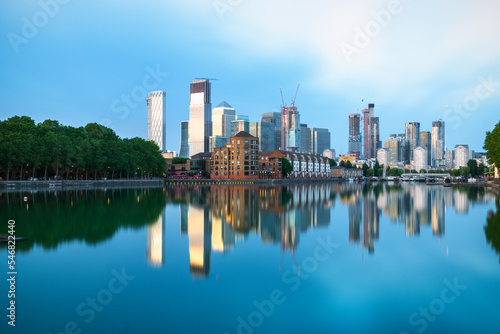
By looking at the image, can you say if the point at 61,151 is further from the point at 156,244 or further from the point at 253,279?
the point at 253,279

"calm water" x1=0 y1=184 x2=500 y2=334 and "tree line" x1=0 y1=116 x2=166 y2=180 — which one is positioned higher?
"tree line" x1=0 y1=116 x2=166 y2=180

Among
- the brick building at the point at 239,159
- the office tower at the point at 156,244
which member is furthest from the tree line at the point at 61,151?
the office tower at the point at 156,244

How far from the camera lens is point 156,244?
22109 millimetres

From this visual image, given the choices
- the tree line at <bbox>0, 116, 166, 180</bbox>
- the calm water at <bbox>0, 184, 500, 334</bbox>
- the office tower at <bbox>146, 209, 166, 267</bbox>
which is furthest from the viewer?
the tree line at <bbox>0, 116, 166, 180</bbox>

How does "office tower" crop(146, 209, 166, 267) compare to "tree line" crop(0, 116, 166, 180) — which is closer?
"office tower" crop(146, 209, 166, 267)

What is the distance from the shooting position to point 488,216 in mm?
36219

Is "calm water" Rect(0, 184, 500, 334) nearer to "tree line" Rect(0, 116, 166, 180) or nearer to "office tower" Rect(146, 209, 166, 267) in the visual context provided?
"office tower" Rect(146, 209, 166, 267)

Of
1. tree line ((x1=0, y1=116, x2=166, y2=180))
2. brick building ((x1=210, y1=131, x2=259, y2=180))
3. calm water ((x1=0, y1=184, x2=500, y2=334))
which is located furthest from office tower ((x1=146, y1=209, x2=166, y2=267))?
brick building ((x1=210, y1=131, x2=259, y2=180))

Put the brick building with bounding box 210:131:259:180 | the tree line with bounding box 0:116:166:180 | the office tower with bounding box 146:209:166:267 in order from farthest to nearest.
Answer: the brick building with bounding box 210:131:259:180, the tree line with bounding box 0:116:166:180, the office tower with bounding box 146:209:166:267

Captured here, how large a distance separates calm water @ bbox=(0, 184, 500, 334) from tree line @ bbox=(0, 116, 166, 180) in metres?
53.8

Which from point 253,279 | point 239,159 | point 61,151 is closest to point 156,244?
point 253,279

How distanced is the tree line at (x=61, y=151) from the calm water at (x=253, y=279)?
2117 inches

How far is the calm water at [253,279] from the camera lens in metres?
11.5

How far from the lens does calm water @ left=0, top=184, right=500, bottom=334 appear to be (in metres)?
11.5
